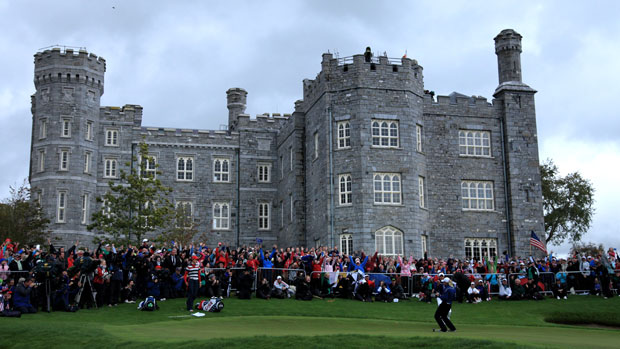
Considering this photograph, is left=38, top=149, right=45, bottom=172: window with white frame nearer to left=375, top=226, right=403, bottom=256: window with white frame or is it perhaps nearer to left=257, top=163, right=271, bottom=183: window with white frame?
left=257, top=163, right=271, bottom=183: window with white frame

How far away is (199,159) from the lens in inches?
2101

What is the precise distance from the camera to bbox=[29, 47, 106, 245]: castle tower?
4900 cm

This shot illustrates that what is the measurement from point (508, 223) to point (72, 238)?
29221 millimetres

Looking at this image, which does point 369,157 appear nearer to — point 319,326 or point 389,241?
point 389,241

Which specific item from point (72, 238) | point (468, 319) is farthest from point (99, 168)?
point (468, 319)

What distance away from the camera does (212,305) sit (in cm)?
2519

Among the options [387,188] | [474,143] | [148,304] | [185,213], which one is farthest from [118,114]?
[148,304]

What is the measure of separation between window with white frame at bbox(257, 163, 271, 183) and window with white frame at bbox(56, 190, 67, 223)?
1416cm

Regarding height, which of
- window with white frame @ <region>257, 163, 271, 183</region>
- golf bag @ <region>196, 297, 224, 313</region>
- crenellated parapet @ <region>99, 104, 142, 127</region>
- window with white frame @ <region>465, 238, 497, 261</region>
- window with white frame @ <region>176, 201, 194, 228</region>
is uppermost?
crenellated parapet @ <region>99, 104, 142, 127</region>

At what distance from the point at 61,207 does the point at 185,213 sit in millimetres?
8602

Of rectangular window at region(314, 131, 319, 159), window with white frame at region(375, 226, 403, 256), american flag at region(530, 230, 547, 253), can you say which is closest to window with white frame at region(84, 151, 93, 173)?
rectangular window at region(314, 131, 319, 159)

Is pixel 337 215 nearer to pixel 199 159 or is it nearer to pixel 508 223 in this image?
pixel 508 223

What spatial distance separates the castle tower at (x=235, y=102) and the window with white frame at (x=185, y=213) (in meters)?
10.1

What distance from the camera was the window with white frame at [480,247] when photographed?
4322 cm
